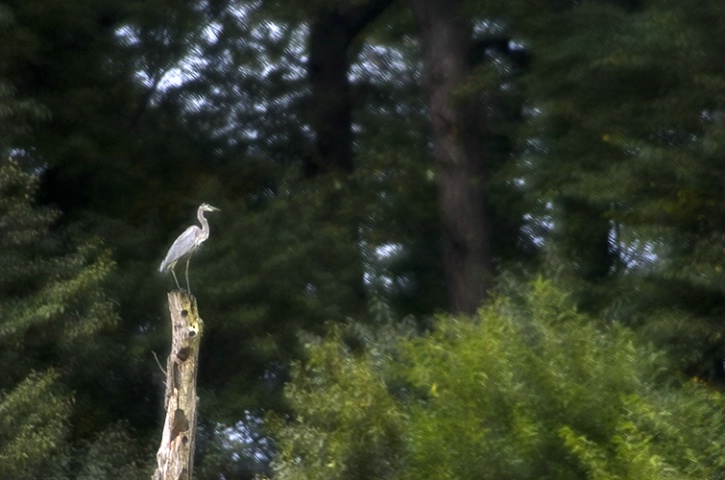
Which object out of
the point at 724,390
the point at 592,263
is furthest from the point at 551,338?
the point at 592,263

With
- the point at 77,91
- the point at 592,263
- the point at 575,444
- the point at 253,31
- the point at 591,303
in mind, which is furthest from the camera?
the point at 253,31

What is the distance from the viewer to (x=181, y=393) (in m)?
11.7

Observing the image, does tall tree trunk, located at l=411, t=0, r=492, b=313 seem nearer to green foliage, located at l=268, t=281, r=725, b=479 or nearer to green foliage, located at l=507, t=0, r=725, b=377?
green foliage, located at l=507, t=0, r=725, b=377

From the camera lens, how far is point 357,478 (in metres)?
12.8

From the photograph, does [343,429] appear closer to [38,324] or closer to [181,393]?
[181,393]

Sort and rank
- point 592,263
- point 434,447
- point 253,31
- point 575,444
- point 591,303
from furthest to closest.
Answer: point 253,31 → point 592,263 → point 591,303 → point 434,447 → point 575,444

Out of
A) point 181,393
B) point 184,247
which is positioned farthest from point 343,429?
point 184,247

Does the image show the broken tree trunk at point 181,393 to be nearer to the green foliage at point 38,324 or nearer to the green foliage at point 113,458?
the green foliage at point 38,324

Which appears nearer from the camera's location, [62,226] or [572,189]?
[572,189]

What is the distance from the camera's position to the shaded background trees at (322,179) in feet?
54.5

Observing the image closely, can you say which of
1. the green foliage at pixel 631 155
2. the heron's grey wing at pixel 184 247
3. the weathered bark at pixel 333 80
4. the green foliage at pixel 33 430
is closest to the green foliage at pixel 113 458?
the green foliage at pixel 33 430

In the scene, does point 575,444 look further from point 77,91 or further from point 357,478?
point 77,91

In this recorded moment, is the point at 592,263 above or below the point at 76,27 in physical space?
below

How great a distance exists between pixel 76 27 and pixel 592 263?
6.75m
